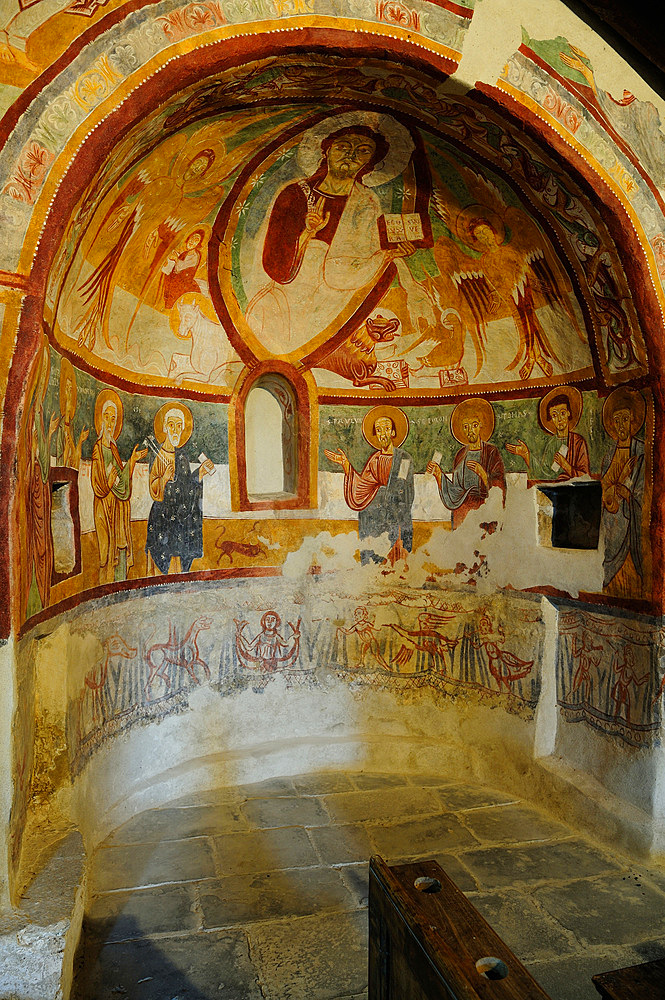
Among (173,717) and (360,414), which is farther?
(360,414)

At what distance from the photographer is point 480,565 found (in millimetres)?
7238

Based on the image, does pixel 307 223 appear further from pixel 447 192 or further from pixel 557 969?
pixel 557 969

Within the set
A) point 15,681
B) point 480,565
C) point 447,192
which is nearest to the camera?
point 15,681

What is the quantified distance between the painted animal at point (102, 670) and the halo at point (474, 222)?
4.79 m

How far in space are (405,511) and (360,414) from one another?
1.14 metres

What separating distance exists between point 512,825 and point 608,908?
126cm

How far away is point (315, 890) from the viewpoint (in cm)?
502

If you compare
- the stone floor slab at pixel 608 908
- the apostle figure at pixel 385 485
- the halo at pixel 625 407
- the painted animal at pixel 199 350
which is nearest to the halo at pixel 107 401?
the painted animal at pixel 199 350

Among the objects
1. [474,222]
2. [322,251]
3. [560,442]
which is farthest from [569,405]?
[322,251]

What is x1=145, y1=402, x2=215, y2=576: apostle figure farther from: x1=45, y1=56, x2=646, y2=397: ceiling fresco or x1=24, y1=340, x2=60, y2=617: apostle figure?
x1=24, y1=340, x2=60, y2=617: apostle figure

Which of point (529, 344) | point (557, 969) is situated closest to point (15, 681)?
point (557, 969)

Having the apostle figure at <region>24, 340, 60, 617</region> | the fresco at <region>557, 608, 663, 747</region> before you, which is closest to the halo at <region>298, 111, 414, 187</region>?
the apostle figure at <region>24, 340, 60, 617</region>

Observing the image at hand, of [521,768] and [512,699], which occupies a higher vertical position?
[512,699]

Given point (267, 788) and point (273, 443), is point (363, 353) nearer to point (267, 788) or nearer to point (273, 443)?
point (273, 443)
